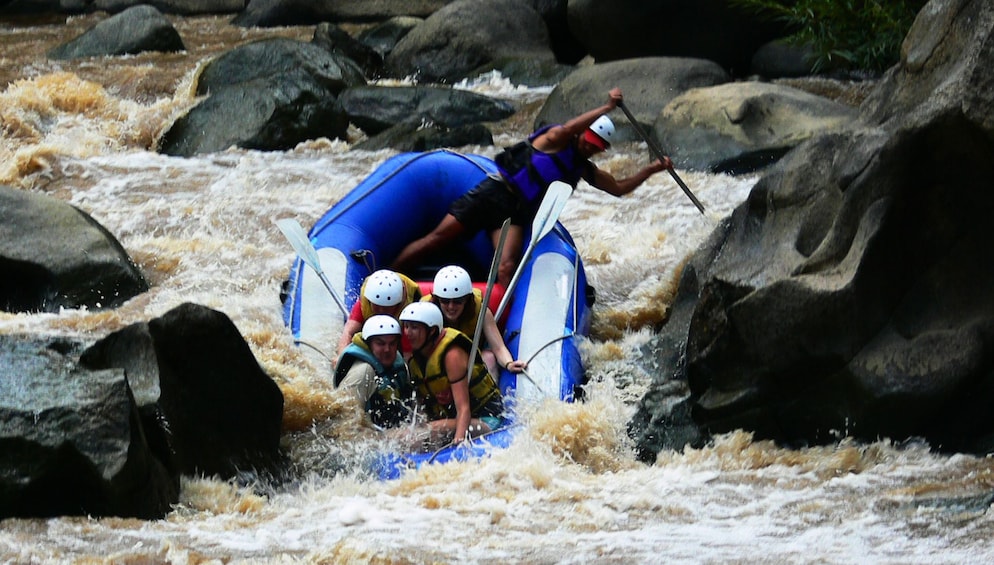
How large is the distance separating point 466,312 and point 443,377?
52 centimetres

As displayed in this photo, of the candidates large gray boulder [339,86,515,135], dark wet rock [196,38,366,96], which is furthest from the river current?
dark wet rock [196,38,366,96]

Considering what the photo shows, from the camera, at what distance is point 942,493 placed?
166 inches

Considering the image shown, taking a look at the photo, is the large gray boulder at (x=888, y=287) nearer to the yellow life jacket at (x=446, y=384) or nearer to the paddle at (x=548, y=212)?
the yellow life jacket at (x=446, y=384)

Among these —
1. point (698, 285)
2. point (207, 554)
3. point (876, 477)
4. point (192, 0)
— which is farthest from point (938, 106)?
point (192, 0)

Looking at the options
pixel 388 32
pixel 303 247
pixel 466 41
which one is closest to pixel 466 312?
pixel 303 247

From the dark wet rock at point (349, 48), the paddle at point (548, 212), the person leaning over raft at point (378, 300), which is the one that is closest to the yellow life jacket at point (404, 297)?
the person leaning over raft at point (378, 300)

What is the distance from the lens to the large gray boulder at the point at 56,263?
7.13 metres

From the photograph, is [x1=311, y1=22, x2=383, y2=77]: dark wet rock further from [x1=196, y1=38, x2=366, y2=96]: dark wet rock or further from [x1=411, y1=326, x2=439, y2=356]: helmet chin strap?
[x1=411, y1=326, x2=439, y2=356]: helmet chin strap

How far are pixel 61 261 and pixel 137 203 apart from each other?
200 cm

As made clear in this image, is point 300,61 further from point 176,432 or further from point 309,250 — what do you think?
point 176,432

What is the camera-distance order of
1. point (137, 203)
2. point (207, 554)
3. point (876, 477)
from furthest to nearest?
point (137, 203) → point (876, 477) → point (207, 554)

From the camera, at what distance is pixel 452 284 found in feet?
19.5

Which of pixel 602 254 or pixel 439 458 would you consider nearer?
pixel 439 458

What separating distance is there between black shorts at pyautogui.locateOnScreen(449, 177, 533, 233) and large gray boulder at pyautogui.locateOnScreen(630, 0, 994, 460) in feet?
6.31
